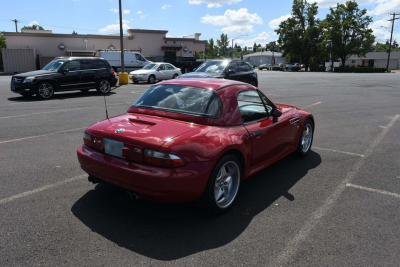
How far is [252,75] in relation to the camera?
16219 mm

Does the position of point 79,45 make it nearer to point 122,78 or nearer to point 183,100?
point 122,78

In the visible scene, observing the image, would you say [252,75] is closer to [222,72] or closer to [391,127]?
[222,72]

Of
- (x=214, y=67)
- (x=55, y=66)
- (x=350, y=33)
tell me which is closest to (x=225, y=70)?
(x=214, y=67)

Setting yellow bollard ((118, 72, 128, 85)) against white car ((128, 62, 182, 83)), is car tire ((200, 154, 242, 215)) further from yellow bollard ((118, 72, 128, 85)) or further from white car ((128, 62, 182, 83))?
white car ((128, 62, 182, 83))

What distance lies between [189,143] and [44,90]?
460 inches

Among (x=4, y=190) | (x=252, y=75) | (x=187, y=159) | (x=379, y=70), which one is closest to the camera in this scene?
(x=187, y=159)

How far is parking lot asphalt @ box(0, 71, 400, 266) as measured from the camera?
112 inches

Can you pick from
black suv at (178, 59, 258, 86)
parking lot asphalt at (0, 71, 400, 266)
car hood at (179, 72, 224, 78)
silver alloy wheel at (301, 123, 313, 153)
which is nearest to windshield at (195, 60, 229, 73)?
black suv at (178, 59, 258, 86)

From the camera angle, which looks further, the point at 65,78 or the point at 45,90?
the point at 65,78

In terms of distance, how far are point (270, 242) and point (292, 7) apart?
81828mm

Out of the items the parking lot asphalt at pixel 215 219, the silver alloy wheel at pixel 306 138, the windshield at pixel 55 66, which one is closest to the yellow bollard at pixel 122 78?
the windshield at pixel 55 66

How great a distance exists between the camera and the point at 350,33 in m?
67.2

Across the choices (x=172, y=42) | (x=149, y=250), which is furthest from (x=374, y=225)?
(x=172, y=42)

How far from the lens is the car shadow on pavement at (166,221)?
3.01 metres
